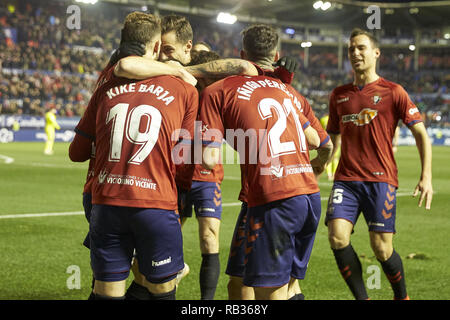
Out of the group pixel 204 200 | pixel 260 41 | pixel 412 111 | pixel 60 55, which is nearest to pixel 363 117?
pixel 412 111

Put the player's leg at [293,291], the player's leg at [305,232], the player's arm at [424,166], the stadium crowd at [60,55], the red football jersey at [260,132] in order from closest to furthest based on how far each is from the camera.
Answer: the red football jersey at [260,132]
the player's leg at [305,232]
the player's leg at [293,291]
the player's arm at [424,166]
the stadium crowd at [60,55]

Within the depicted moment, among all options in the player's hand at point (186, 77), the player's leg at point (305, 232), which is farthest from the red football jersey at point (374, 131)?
the player's hand at point (186, 77)

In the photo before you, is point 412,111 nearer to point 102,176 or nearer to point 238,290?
point 238,290

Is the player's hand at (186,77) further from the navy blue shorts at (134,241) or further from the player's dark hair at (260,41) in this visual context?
the navy blue shorts at (134,241)

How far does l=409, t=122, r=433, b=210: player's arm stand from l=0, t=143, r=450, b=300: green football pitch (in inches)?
42.1

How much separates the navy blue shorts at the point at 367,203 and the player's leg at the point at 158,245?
7.78ft

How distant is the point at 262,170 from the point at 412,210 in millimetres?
8801

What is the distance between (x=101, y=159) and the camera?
12.1 ft

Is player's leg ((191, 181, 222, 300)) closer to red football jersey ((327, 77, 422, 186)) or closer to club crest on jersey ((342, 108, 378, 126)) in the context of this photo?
red football jersey ((327, 77, 422, 186))

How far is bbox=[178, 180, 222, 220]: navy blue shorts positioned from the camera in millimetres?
6020

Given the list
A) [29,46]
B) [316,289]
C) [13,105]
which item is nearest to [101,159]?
[316,289]

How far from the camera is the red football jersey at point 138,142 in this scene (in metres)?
3.60

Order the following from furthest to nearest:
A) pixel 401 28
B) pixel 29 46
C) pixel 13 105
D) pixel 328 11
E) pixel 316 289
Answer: pixel 401 28, pixel 328 11, pixel 29 46, pixel 13 105, pixel 316 289
